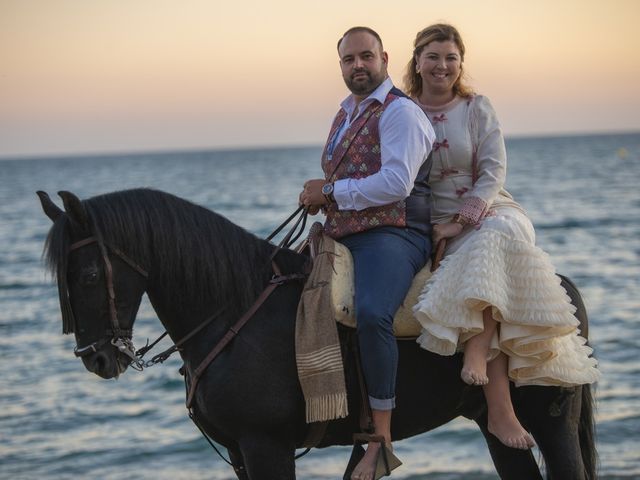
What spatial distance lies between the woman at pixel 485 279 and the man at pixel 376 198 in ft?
0.56

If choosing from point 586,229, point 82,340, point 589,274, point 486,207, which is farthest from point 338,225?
point 586,229

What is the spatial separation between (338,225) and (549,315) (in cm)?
105

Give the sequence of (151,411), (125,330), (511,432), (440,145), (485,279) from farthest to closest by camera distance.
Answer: (151,411), (440,145), (511,432), (485,279), (125,330)

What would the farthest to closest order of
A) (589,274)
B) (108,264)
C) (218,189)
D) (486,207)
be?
1. (218,189)
2. (589,274)
3. (486,207)
4. (108,264)

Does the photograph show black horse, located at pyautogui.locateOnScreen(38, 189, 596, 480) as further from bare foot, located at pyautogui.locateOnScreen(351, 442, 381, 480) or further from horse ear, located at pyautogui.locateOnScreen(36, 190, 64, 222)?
bare foot, located at pyautogui.locateOnScreen(351, 442, 381, 480)

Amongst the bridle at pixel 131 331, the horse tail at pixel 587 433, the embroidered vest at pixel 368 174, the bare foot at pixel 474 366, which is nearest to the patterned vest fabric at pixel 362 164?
the embroidered vest at pixel 368 174

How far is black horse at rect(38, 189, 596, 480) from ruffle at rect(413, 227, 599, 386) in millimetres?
233

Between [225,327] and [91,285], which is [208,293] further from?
[91,285]

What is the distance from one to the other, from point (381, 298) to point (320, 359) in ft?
1.24

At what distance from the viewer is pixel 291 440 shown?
3824mm

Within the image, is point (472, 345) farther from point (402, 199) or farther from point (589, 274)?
point (589, 274)

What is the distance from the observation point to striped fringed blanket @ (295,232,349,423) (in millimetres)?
3645

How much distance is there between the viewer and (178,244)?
3631 mm

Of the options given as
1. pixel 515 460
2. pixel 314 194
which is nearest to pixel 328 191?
pixel 314 194
